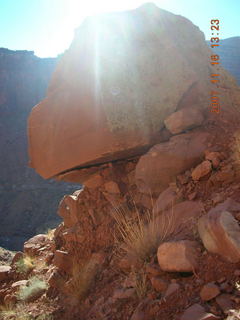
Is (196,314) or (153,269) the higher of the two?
(196,314)

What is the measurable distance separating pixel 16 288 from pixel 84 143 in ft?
9.67

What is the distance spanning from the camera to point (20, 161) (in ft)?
124

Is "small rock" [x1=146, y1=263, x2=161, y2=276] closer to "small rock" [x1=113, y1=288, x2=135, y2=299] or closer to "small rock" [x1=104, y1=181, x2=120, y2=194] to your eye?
"small rock" [x1=113, y1=288, x2=135, y2=299]

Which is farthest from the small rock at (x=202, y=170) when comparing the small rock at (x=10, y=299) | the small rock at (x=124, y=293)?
the small rock at (x=10, y=299)

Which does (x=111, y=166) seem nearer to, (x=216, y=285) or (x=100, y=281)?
(x=100, y=281)

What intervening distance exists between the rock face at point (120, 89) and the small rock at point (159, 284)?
2.30 m

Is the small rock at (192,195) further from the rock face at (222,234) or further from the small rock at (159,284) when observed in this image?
the small rock at (159,284)

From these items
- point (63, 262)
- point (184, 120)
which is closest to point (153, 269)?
point (184, 120)

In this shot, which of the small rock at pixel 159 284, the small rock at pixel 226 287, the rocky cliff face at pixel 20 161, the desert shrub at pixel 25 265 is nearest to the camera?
the small rock at pixel 226 287

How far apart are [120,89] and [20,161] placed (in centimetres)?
3531

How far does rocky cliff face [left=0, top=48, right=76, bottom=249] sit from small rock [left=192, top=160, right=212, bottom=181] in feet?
65.6

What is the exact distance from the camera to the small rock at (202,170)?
3367 mm

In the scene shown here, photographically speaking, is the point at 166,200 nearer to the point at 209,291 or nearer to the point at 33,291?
the point at 209,291

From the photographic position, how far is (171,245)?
8.04ft
